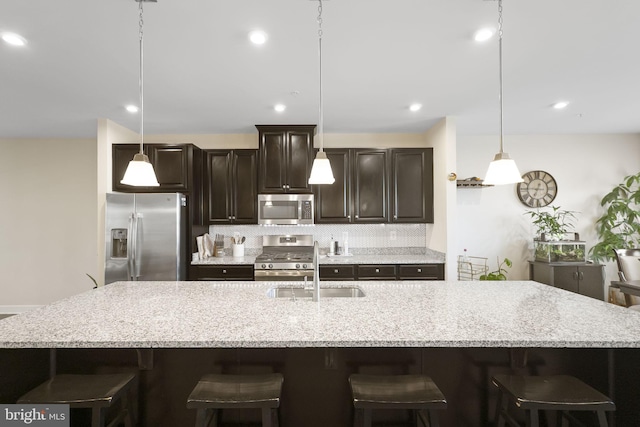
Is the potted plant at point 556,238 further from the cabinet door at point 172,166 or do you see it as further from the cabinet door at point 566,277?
the cabinet door at point 172,166

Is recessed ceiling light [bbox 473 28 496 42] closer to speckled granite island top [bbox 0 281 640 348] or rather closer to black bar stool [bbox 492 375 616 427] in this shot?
speckled granite island top [bbox 0 281 640 348]

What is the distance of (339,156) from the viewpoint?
4.34 m

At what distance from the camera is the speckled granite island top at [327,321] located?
1.30 m

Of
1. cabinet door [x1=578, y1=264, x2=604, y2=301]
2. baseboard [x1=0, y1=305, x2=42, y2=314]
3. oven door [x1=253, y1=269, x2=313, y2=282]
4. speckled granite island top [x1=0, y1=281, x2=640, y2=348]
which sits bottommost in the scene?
baseboard [x1=0, y1=305, x2=42, y2=314]

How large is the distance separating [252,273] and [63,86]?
259 centimetres

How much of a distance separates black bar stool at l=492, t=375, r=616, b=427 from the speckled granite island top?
0.80 ft

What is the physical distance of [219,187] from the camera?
4.34 m

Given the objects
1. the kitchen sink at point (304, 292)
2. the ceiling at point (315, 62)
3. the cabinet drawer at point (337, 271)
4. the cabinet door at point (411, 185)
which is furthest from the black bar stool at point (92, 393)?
the cabinet door at point (411, 185)

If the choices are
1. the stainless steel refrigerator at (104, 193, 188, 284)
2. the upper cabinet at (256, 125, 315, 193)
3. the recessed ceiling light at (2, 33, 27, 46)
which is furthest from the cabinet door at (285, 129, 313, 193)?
the recessed ceiling light at (2, 33, 27, 46)

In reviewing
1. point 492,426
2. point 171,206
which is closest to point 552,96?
point 492,426

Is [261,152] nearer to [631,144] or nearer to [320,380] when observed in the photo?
[320,380]

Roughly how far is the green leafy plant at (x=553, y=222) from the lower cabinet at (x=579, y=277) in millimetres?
445

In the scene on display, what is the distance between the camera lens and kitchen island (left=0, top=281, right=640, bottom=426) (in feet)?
4.30

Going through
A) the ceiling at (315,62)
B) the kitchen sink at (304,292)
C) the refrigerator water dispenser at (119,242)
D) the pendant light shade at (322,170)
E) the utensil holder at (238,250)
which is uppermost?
the ceiling at (315,62)
